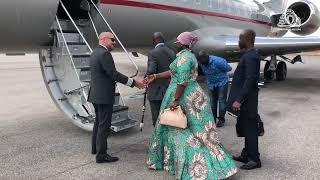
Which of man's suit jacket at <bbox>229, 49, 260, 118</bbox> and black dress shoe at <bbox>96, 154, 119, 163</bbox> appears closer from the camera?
man's suit jacket at <bbox>229, 49, 260, 118</bbox>

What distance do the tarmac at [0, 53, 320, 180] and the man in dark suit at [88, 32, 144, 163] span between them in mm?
295

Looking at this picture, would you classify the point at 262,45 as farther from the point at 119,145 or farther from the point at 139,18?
the point at 119,145

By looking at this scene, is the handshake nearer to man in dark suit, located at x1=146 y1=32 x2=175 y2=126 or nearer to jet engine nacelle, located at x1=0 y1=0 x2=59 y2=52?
man in dark suit, located at x1=146 y1=32 x2=175 y2=126

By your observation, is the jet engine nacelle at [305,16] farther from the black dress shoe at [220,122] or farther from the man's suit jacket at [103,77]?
the man's suit jacket at [103,77]

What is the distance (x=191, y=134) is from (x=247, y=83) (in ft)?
3.07

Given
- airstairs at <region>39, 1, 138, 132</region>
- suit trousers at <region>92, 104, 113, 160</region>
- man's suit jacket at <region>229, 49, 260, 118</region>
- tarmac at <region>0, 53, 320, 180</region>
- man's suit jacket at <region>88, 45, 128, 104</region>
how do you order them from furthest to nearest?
airstairs at <region>39, 1, 138, 132</region> < suit trousers at <region>92, 104, 113, 160</region> < man's suit jacket at <region>88, 45, 128, 104</region> < tarmac at <region>0, 53, 320, 180</region> < man's suit jacket at <region>229, 49, 260, 118</region>

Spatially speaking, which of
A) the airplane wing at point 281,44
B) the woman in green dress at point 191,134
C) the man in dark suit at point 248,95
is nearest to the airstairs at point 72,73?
the woman in green dress at point 191,134

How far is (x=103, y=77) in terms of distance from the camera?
5316mm

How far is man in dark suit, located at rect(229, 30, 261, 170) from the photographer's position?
16.1 feet

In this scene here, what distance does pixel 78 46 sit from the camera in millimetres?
6914

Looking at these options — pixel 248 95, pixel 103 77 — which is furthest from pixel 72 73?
pixel 248 95

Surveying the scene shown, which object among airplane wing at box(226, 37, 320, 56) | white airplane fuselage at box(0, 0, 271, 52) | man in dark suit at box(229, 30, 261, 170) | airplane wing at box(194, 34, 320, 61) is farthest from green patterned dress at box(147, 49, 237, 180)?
airplane wing at box(226, 37, 320, 56)

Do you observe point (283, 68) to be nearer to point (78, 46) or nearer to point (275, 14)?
point (275, 14)

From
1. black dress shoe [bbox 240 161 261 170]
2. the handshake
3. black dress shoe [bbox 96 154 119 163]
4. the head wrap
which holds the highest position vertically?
the head wrap
